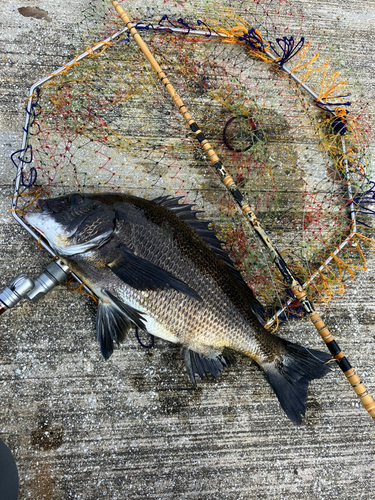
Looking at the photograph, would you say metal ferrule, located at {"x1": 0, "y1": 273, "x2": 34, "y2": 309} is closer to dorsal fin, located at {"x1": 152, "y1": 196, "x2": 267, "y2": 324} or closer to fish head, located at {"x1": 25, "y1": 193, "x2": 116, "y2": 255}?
fish head, located at {"x1": 25, "y1": 193, "x2": 116, "y2": 255}

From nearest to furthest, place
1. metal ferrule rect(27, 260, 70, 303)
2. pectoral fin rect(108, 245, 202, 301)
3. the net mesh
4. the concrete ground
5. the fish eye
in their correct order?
pectoral fin rect(108, 245, 202, 301)
the fish eye
metal ferrule rect(27, 260, 70, 303)
the concrete ground
the net mesh

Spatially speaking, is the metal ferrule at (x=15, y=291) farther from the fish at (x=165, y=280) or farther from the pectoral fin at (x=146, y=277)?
the pectoral fin at (x=146, y=277)

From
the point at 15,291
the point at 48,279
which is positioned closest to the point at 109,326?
the point at 48,279

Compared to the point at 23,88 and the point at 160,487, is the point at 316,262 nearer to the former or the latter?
the point at 160,487

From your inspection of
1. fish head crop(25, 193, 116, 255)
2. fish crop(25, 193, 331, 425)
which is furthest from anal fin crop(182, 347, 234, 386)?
fish head crop(25, 193, 116, 255)

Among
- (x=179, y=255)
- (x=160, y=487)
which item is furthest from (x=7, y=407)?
(x=179, y=255)

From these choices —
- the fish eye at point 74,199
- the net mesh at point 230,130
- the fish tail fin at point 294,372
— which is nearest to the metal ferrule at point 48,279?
the fish eye at point 74,199

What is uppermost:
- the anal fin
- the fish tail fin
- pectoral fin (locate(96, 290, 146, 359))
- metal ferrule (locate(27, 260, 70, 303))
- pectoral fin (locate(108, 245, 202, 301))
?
metal ferrule (locate(27, 260, 70, 303))
